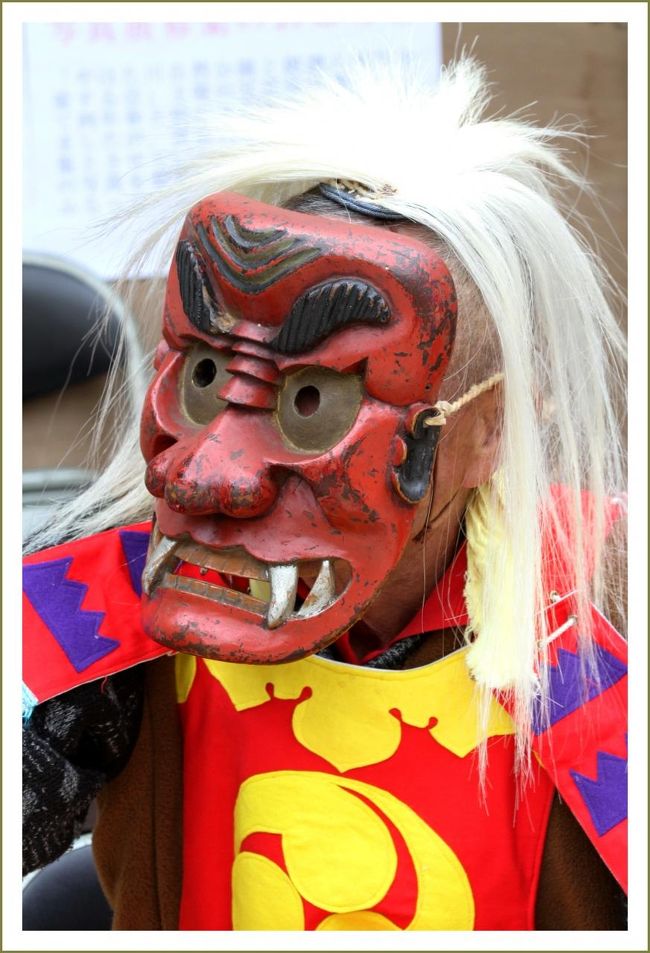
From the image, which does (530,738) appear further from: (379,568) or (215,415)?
(215,415)

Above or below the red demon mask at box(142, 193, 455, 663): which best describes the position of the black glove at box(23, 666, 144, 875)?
below

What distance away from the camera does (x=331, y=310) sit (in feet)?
3.25

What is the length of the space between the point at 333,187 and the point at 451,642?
53 cm

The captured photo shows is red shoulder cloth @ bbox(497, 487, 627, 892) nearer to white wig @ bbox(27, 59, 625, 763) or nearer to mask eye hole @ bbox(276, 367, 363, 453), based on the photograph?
white wig @ bbox(27, 59, 625, 763)

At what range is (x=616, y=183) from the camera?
2139 millimetres

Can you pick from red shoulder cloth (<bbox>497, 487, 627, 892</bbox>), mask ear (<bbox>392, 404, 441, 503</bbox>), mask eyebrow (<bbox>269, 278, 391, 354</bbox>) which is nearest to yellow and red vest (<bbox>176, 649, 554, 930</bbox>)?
red shoulder cloth (<bbox>497, 487, 627, 892</bbox>)

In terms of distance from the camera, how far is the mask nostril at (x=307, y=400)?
1.03 m

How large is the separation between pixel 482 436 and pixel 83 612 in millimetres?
495

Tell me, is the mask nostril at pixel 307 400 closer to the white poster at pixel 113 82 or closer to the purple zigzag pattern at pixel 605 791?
the purple zigzag pattern at pixel 605 791

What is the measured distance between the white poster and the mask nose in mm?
1083

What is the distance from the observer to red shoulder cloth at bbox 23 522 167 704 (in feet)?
3.84

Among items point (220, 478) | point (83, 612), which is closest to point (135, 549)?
point (83, 612)

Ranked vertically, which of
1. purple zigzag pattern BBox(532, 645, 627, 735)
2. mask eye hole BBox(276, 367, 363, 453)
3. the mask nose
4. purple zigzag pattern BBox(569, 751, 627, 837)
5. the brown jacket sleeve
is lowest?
the brown jacket sleeve

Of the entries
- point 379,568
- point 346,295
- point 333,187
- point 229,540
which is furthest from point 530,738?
point 333,187
